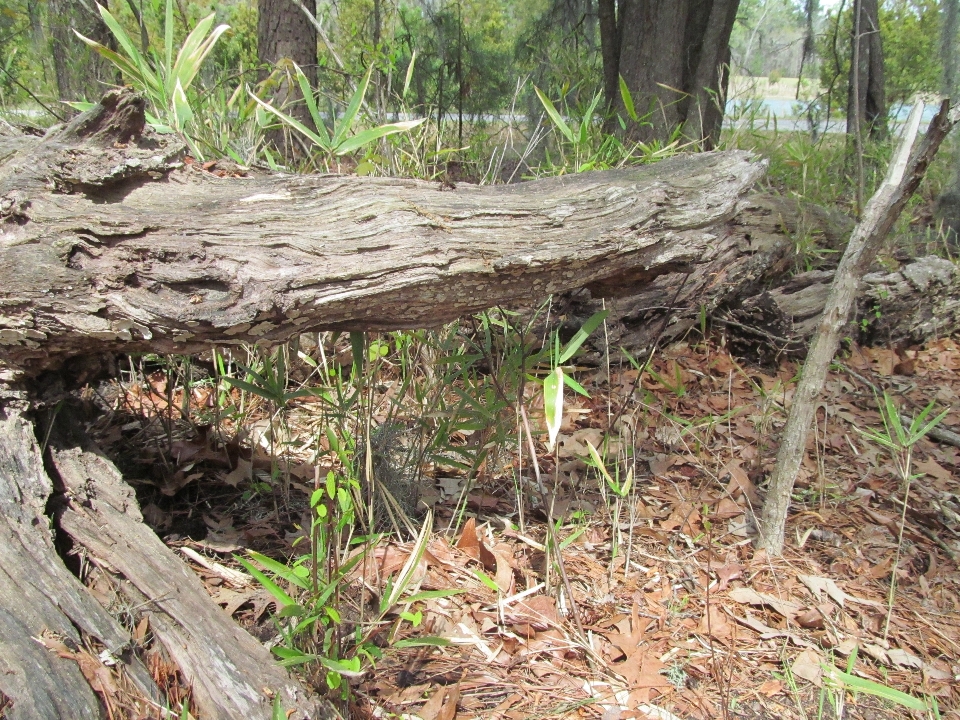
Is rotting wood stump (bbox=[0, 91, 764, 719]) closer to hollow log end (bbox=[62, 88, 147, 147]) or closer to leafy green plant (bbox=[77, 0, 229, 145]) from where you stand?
hollow log end (bbox=[62, 88, 147, 147])

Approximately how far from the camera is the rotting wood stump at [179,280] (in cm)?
167

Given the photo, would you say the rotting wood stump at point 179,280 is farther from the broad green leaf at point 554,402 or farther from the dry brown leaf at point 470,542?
the dry brown leaf at point 470,542

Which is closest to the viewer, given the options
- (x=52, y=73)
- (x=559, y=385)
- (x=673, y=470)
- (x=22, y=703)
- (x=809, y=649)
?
(x=22, y=703)

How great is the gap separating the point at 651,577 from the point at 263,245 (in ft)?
5.21

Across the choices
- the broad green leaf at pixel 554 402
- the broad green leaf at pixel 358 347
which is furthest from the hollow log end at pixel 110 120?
the broad green leaf at pixel 554 402

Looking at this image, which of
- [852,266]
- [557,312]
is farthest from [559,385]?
[557,312]

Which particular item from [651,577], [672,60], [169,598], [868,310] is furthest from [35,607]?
[672,60]

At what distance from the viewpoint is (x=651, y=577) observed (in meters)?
2.34

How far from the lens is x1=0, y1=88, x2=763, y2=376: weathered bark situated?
1.73m

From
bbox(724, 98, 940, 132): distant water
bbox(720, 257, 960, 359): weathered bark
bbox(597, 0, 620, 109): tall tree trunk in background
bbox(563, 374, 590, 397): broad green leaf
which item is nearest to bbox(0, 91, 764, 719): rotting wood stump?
bbox(563, 374, 590, 397): broad green leaf

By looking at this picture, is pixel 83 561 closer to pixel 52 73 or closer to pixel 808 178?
pixel 808 178

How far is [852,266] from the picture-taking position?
7.25 feet

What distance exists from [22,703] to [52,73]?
6478mm

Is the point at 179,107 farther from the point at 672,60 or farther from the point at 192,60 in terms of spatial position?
the point at 672,60
